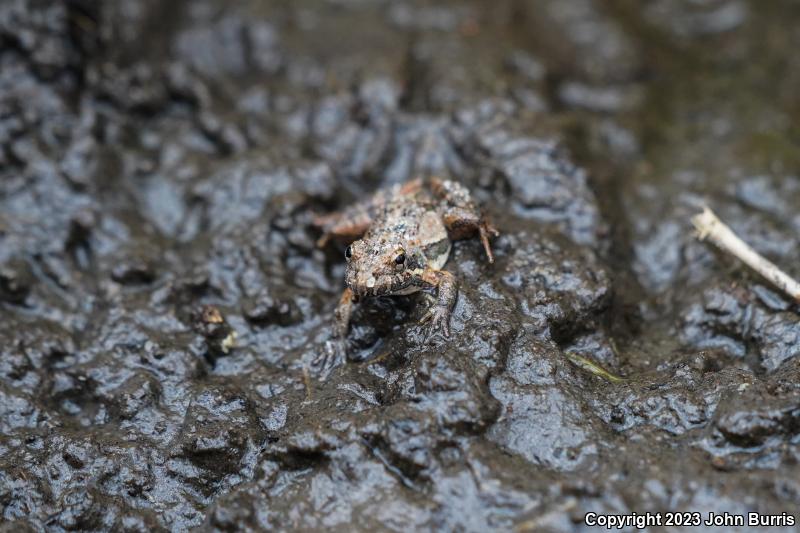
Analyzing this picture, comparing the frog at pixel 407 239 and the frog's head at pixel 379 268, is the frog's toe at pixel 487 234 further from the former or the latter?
the frog's head at pixel 379 268

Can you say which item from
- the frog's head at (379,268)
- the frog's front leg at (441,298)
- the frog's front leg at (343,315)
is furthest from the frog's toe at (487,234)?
the frog's front leg at (343,315)

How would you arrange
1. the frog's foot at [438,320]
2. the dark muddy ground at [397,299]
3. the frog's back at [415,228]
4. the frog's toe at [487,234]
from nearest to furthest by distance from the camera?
the dark muddy ground at [397,299]
the frog's foot at [438,320]
the frog's back at [415,228]
the frog's toe at [487,234]

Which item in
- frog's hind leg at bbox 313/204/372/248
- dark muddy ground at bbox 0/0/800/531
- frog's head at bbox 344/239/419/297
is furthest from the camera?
frog's hind leg at bbox 313/204/372/248

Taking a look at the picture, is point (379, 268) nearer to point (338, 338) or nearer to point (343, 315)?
point (343, 315)

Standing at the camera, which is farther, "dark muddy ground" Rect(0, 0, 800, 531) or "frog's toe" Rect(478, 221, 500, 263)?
"frog's toe" Rect(478, 221, 500, 263)

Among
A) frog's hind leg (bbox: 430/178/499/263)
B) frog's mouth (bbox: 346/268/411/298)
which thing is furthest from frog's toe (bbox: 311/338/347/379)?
frog's hind leg (bbox: 430/178/499/263)

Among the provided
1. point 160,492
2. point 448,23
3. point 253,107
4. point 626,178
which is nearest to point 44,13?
point 253,107

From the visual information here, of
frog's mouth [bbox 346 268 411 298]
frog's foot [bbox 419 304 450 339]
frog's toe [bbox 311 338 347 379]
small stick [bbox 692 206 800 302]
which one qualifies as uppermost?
small stick [bbox 692 206 800 302]

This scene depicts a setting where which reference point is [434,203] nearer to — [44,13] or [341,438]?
[341,438]

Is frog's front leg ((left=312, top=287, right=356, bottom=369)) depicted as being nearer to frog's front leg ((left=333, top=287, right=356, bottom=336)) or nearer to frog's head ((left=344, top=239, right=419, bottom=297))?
frog's front leg ((left=333, top=287, right=356, bottom=336))
